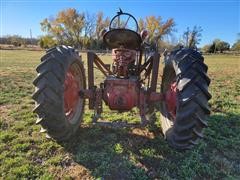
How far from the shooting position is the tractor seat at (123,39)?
13.4 feet

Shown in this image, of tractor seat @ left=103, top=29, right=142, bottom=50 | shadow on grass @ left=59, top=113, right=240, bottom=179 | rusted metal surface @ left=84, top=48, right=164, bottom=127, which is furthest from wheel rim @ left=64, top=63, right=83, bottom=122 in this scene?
tractor seat @ left=103, top=29, right=142, bottom=50

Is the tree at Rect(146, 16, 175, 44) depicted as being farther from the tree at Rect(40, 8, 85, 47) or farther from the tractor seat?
the tractor seat

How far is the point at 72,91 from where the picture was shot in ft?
12.3

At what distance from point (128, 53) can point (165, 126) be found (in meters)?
1.40

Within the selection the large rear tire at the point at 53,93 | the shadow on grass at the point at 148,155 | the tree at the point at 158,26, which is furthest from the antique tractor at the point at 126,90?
the tree at the point at 158,26

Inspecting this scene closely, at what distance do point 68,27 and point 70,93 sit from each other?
63.5 m

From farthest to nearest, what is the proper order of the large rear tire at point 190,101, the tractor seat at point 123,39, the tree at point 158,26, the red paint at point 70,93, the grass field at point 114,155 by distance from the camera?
the tree at point 158,26 < the tractor seat at point 123,39 < the red paint at point 70,93 < the grass field at point 114,155 < the large rear tire at point 190,101

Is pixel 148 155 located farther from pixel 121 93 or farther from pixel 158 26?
pixel 158 26

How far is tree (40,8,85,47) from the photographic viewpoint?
62.6 meters

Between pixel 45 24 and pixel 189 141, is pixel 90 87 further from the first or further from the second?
pixel 45 24

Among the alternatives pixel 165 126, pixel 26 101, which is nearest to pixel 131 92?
pixel 165 126

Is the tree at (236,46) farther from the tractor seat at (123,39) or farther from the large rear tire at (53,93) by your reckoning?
the large rear tire at (53,93)

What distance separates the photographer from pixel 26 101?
618 cm

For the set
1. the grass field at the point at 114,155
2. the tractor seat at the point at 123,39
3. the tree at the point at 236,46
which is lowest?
the grass field at the point at 114,155
